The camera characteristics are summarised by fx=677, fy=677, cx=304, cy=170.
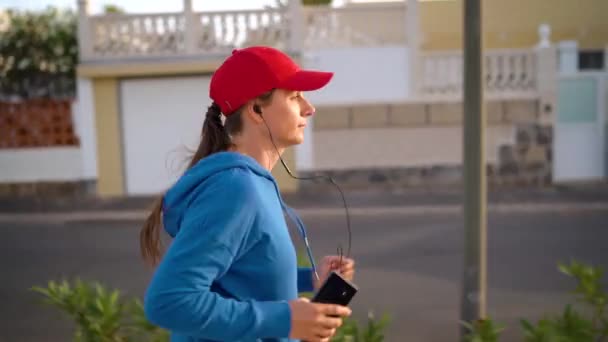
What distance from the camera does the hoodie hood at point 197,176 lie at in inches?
59.9

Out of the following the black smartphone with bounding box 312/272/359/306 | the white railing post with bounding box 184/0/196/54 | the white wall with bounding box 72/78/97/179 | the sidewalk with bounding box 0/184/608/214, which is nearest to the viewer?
the black smartphone with bounding box 312/272/359/306

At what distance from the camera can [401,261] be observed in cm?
711

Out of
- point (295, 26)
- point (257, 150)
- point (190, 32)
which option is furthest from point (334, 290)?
point (190, 32)

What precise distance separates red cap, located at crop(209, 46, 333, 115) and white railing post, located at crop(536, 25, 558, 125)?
1100 centimetres

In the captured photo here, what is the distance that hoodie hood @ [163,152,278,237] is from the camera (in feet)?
4.99

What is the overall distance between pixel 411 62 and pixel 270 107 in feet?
34.1

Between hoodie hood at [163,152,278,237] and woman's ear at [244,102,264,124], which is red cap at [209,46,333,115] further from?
hoodie hood at [163,152,278,237]

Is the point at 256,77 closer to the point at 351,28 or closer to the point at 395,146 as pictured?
the point at 351,28

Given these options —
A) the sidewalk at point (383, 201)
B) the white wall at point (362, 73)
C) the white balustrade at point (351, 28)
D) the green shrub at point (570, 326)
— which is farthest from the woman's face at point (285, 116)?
the white balustrade at point (351, 28)

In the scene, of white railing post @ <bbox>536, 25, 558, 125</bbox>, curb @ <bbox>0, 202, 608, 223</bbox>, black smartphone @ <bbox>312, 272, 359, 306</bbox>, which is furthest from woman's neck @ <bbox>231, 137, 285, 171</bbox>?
white railing post @ <bbox>536, 25, 558, 125</bbox>

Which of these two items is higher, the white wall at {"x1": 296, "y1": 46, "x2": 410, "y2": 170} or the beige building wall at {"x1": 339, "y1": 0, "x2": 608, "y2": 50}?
the beige building wall at {"x1": 339, "y1": 0, "x2": 608, "y2": 50}

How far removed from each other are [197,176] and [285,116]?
26cm

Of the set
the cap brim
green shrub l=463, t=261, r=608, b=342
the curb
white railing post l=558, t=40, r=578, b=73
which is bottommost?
the curb

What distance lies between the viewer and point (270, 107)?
1607 mm
